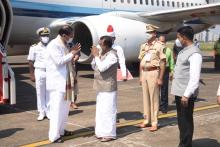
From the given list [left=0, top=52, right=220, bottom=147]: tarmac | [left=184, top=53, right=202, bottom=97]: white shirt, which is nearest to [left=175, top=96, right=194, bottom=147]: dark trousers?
[left=184, top=53, right=202, bottom=97]: white shirt

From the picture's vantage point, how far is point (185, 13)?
16.1m

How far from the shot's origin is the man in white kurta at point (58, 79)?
258 inches

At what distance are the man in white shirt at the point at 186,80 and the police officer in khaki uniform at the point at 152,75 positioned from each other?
1356 mm

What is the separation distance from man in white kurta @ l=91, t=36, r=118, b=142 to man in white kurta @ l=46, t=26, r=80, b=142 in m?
0.47

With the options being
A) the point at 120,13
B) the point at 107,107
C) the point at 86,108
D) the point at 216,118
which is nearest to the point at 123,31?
the point at 120,13

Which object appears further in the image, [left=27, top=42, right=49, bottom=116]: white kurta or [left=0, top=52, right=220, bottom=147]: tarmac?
[left=27, top=42, right=49, bottom=116]: white kurta

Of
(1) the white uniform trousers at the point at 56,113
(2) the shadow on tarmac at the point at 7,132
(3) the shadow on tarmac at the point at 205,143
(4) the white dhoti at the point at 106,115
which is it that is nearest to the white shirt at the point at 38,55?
(2) the shadow on tarmac at the point at 7,132

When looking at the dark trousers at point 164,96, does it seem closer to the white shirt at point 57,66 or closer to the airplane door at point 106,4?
the white shirt at point 57,66

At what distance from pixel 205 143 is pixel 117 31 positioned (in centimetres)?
798

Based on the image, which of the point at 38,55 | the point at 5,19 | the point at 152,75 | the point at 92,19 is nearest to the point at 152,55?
the point at 152,75

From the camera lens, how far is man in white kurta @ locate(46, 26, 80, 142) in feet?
21.5

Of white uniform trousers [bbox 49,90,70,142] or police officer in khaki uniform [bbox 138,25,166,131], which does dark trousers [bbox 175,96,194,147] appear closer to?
police officer in khaki uniform [bbox 138,25,166,131]

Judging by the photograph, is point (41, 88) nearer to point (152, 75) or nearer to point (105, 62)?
point (105, 62)

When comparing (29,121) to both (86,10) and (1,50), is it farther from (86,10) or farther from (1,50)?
(86,10)
